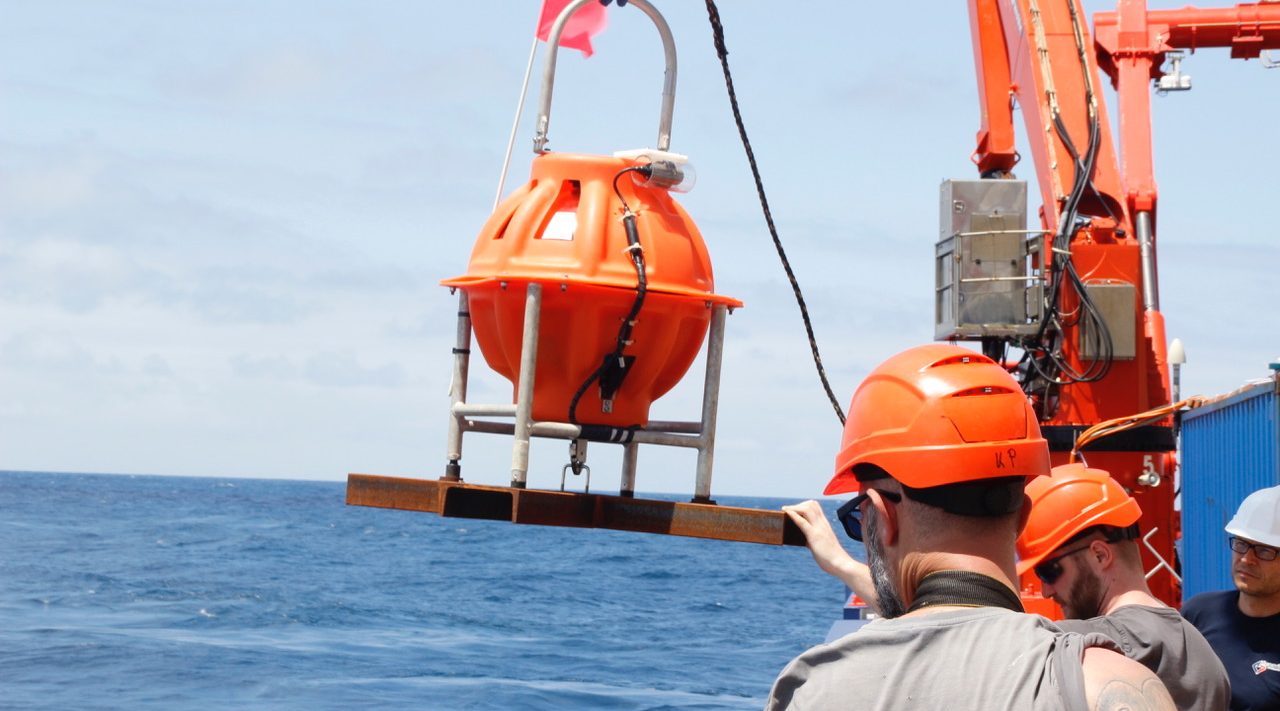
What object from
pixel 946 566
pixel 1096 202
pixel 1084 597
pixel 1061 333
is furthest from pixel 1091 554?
pixel 1096 202

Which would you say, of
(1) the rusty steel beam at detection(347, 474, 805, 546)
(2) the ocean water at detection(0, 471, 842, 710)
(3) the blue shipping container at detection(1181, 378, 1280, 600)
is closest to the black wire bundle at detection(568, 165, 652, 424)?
(1) the rusty steel beam at detection(347, 474, 805, 546)

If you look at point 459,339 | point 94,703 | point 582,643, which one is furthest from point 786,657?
point 459,339

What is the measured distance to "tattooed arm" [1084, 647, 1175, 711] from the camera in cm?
195

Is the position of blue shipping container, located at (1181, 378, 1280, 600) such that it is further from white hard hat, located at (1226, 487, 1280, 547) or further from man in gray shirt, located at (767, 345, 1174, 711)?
man in gray shirt, located at (767, 345, 1174, 711)

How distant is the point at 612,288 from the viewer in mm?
4570

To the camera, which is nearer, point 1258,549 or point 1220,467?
point 1258,549

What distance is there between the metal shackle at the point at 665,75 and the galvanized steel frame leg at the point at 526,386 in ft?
2.07

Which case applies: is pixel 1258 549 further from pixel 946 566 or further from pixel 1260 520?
pixel 946 566

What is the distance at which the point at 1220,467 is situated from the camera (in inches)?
388

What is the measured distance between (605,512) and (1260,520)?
219 centimetres

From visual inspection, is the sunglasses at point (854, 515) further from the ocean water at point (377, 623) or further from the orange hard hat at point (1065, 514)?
the ocean water at point (377, 623)

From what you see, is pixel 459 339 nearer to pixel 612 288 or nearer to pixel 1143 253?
pixel 612 288

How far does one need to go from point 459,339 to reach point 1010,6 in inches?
385

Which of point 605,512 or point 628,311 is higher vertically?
point 628,311
